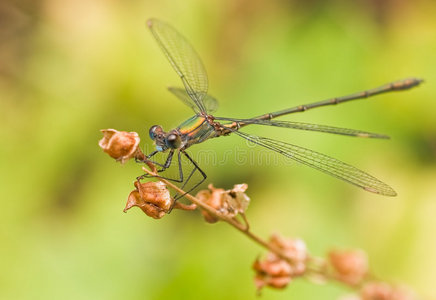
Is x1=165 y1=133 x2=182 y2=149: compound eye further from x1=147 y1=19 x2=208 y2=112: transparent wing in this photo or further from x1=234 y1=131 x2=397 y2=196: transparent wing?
x1=147 y1=19 x2=208 y2=112: transparent wing

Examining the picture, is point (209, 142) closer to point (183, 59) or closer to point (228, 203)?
point (183, 59)

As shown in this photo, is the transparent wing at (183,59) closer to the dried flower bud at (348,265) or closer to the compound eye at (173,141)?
the compound eye at (173,141)

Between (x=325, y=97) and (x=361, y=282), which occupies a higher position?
(x=325, y=97)

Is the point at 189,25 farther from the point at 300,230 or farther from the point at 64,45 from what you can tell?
the point at 300,230

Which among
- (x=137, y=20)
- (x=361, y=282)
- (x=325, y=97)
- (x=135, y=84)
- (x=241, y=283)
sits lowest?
(x=241, y=283)

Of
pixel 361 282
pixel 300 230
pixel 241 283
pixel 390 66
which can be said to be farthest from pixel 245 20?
pixel 361 282

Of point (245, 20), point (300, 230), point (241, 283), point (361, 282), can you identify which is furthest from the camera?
point (245, 20)

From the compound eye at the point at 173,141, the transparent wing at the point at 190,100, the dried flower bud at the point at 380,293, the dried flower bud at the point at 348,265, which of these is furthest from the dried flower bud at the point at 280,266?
the transparent wing at the point at 190,100

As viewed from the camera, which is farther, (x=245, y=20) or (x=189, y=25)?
(x=245, y=20)
